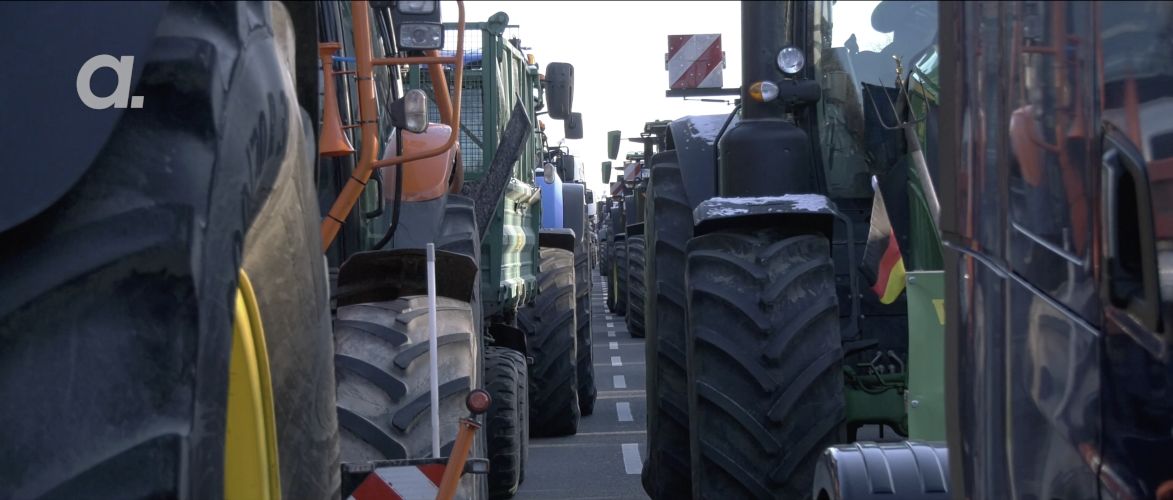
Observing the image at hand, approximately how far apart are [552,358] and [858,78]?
12.7ft

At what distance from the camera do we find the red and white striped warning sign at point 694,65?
529 inches

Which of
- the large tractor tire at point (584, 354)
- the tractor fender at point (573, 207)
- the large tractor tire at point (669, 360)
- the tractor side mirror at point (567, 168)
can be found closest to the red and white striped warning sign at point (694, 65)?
the tractor fender at point (573, 207)

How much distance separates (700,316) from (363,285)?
3.47 feet

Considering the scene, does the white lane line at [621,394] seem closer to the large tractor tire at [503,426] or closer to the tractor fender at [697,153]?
the large tractor tire at [503,426]

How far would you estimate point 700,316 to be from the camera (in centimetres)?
402

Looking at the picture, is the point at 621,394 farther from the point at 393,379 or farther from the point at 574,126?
the point at 393,379

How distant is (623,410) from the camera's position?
1005cm

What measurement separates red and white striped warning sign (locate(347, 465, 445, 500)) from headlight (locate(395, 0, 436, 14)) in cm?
130

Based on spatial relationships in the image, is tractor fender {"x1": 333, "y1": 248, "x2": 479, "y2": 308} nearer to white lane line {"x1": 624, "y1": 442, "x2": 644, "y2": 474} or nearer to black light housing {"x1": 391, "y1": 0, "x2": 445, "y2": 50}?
black light housing {"x1": 391, "y1": 0, "x2": 445, "y2": 50}

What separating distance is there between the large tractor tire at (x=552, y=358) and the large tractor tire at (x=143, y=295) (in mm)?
6879

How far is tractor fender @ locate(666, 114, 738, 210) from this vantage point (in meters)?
5.09

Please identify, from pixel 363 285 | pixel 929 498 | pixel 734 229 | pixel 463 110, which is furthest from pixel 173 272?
pixel 463 110

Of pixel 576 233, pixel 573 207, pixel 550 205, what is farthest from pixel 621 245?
pixel 550 205

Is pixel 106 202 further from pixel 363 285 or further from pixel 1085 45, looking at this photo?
pixel 363 285
